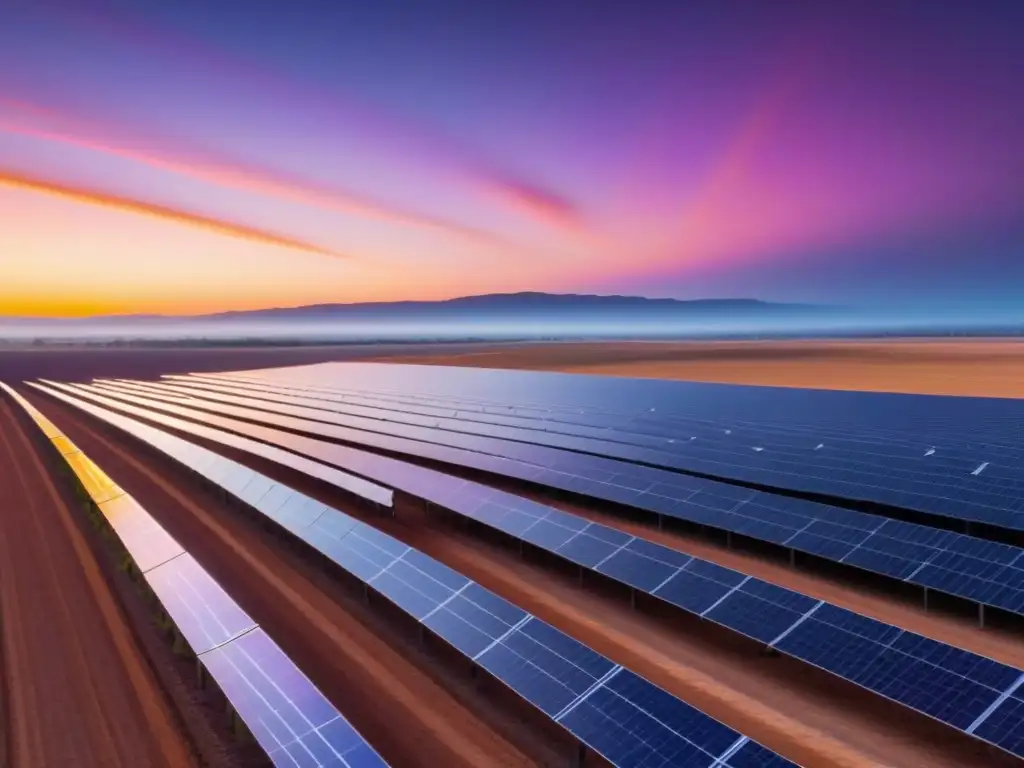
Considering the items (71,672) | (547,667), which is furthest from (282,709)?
(71,672)

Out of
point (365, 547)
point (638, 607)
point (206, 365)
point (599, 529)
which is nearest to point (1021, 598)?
point (638, 607)

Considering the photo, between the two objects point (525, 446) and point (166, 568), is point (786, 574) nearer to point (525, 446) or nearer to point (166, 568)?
point (525, 446)

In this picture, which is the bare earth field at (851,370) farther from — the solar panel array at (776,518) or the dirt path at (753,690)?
the dirt path at (753,690)

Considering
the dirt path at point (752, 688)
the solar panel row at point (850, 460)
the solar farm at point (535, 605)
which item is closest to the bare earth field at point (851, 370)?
the solar farm at point (535, 605)

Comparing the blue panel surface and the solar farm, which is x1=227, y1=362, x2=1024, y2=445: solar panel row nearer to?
the solar farm

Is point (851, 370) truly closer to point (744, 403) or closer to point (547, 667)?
point (744, 403)

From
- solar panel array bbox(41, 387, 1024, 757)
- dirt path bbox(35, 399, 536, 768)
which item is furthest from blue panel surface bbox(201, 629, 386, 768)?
solar panel array bbox(41, 387, 1024, 757)
